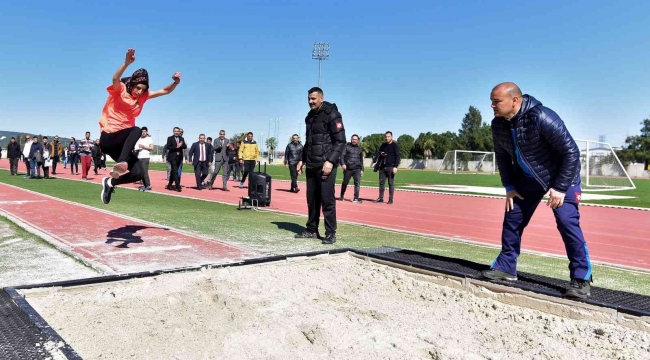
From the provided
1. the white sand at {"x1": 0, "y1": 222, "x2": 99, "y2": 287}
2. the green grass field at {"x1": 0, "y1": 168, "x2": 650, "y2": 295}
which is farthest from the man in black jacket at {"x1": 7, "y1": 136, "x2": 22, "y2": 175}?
the white sand at {"x1": 0, "y1": 222, "x2": 99, "y2": 287}

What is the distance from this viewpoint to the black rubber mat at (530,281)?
12.1ft

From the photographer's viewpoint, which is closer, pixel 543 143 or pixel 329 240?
pixel 543 143

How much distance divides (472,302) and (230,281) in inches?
80.3

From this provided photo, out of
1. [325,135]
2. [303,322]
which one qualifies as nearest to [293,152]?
[325,135]

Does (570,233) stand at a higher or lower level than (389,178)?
lower

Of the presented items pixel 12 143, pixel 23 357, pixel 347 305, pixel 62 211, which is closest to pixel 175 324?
pixel 23 357

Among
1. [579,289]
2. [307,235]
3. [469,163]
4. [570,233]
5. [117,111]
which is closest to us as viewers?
[579,289]

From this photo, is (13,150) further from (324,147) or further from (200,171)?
(324,147)

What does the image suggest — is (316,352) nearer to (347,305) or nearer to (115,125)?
(347,305)

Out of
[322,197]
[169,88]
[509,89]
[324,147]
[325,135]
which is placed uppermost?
[169,88]

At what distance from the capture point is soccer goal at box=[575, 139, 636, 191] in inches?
1086

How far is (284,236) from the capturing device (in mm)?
7762

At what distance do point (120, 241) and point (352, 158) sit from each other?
29.6 ft

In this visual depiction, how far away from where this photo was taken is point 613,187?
28500mm
